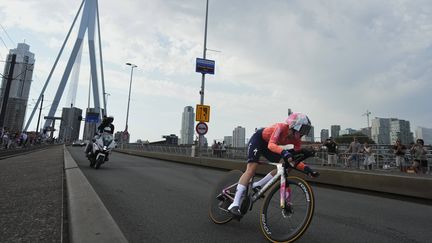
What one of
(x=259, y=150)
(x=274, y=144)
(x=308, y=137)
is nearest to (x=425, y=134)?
(x=308, y=137)

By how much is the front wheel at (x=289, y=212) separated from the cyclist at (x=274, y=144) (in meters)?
0.22

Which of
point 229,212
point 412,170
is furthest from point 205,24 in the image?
point 229,212

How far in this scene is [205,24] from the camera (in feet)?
80.7

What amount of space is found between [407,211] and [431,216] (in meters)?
0.47

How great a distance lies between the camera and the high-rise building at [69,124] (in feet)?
339

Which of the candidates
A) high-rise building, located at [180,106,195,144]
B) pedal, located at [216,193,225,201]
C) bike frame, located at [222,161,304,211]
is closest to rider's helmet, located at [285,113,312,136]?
bike frame, located at [222,161,304,211]

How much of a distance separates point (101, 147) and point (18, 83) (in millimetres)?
37491

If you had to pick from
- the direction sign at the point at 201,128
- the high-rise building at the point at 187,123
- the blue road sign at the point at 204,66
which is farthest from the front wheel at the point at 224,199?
the high-rise building at the point at 187,123

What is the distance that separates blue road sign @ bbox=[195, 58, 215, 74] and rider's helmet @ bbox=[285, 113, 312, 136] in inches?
736

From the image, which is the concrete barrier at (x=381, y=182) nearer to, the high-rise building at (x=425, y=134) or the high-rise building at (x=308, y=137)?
the high-rise building at (x=308, y=137)

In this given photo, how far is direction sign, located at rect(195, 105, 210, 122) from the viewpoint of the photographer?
2105 cm

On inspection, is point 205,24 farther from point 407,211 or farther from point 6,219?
point 6,219

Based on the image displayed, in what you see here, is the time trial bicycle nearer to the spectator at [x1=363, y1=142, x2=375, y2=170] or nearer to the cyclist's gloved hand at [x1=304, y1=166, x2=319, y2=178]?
the cyclist's gloved hand at [x1=304, y1=166, x2=319, y2=178]

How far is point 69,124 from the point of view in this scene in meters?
119
